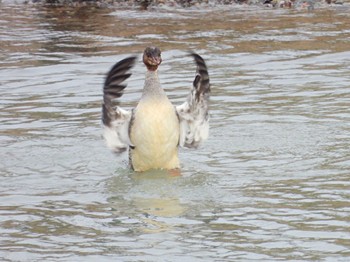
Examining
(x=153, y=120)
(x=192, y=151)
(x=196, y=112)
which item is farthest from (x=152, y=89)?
(x=192, y=151)

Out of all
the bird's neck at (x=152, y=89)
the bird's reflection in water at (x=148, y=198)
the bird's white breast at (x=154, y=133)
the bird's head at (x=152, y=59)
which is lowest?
the bird's reflection in water at (x=148, y=198)

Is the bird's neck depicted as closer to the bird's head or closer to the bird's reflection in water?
the bird's head

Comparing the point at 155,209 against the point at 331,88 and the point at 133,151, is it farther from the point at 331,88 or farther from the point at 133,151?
the point at 331,88

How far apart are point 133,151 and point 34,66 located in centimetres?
626

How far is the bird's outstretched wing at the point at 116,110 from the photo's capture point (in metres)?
10.4

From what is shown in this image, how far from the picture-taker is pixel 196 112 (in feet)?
34.3

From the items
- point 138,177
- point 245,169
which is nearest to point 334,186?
point 245,169

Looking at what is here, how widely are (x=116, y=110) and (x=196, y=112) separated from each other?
72cm

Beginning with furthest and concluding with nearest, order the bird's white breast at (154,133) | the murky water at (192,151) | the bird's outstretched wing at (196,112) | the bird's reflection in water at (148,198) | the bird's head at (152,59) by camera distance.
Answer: the bird's head at (152,59), the bird's outstretched wing at (196,112), the bird's white breast at (154,133), the bird's reflection in water at (148,198), the murky water at (192,151)

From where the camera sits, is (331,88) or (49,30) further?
(49,30)

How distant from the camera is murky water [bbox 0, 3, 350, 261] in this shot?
8312 millimetres

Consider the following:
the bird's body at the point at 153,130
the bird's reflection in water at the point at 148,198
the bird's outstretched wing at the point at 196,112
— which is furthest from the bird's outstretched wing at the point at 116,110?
the bird's outstretched wing at the point at 196,112

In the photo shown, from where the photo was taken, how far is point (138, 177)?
10477mm

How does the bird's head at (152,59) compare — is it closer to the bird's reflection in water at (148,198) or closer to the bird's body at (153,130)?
the bird's body at (153,130)
